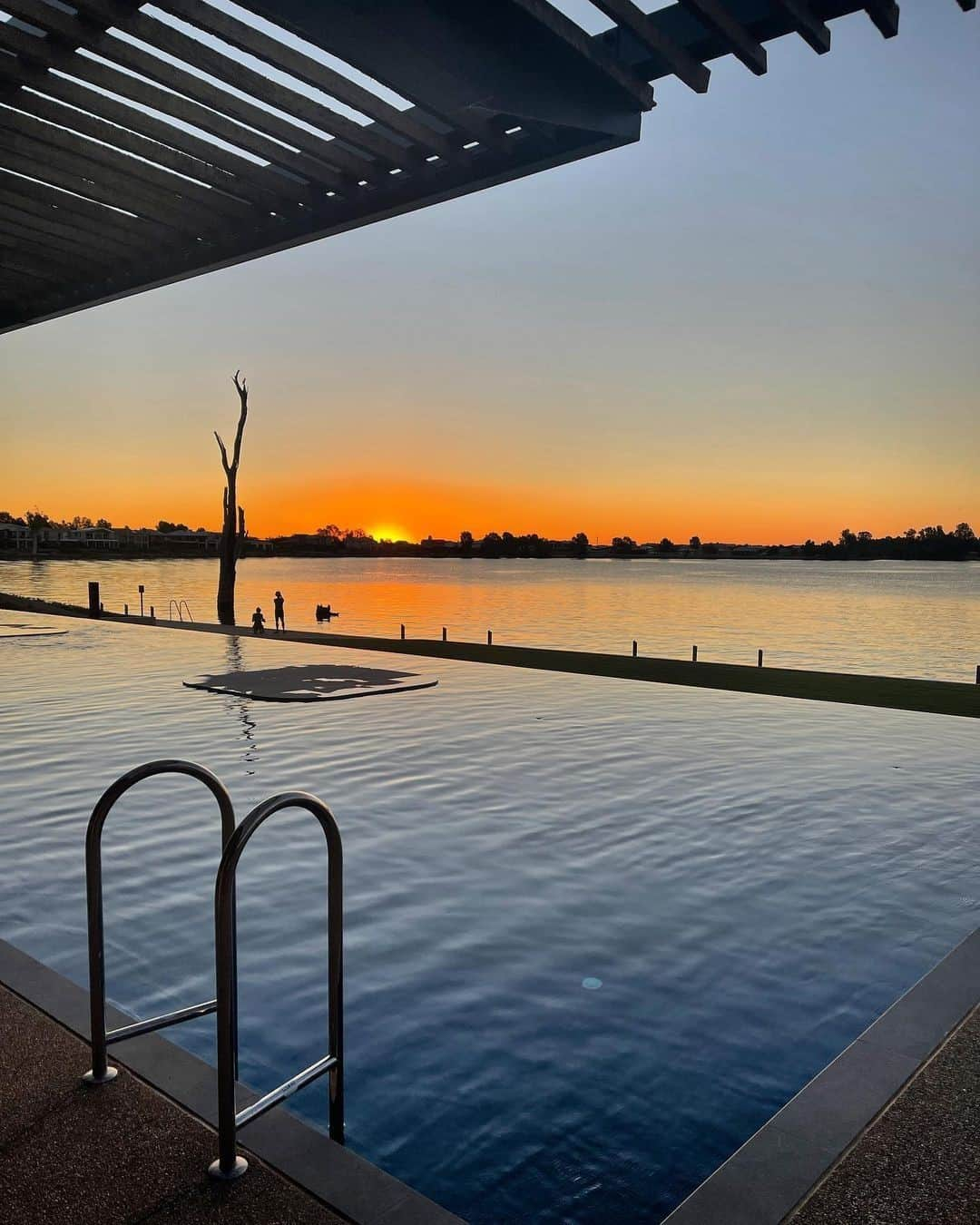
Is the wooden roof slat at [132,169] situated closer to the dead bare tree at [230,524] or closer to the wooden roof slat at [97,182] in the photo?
the wooden roof slat at [97,182]

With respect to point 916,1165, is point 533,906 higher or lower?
lower

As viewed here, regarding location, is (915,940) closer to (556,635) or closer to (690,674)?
(690,674)

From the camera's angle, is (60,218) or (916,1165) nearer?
(916,1165)

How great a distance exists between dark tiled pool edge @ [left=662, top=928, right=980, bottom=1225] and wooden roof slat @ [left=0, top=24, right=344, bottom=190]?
12.0 feet

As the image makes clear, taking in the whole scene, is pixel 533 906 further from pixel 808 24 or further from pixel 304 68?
pixel 808 24

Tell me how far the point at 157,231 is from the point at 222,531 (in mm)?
34695

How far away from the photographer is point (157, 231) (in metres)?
3.96

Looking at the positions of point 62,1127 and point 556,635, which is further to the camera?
point 556,635

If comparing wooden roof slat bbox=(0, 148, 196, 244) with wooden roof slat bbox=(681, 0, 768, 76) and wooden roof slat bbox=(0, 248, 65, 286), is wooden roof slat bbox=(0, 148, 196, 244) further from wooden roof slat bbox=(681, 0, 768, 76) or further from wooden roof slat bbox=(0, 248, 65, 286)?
wooden roof slat bbox=(681, 0, 768, 76)

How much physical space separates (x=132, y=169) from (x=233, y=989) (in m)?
2.90

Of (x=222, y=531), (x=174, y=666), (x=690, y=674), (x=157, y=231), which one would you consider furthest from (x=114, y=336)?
(x=157, y=231)

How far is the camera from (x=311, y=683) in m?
15.3

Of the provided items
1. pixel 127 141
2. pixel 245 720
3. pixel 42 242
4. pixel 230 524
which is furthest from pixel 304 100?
pixel 230 524

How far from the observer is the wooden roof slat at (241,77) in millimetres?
2555
